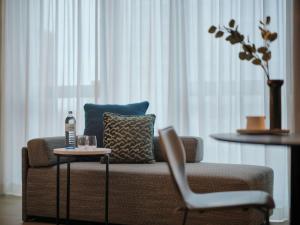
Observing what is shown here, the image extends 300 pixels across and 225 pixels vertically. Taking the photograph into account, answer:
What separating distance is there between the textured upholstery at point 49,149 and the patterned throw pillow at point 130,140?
311 millimetres

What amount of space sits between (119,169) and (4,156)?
2.01 meters

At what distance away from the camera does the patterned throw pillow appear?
3373 millimetres

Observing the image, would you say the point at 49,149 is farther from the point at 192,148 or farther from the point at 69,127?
the point at 192,148

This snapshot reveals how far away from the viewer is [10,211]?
3723mm

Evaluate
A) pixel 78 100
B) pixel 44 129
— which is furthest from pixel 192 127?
pixel 44 129

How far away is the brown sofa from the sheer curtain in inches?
16.8

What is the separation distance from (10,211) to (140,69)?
1.70 metres

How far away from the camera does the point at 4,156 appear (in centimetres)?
464

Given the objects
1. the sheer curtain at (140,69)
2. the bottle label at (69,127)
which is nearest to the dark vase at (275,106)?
the sheer curtain at (140,69)

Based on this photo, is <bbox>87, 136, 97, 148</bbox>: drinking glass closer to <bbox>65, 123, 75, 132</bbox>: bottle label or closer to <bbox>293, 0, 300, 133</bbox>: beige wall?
<bbox>65, 123, 75, 132</bbox>: bottle label

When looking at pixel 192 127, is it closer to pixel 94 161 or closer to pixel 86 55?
pixel 94 161

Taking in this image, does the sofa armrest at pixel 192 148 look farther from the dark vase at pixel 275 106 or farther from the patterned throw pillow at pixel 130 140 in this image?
the dark vase at pixel 275 106

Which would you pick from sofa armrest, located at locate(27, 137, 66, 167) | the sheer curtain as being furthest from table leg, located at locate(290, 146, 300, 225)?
sofa armrest, located at locate(27, 137, 66, 167)

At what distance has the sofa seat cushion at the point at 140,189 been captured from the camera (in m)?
2.77
